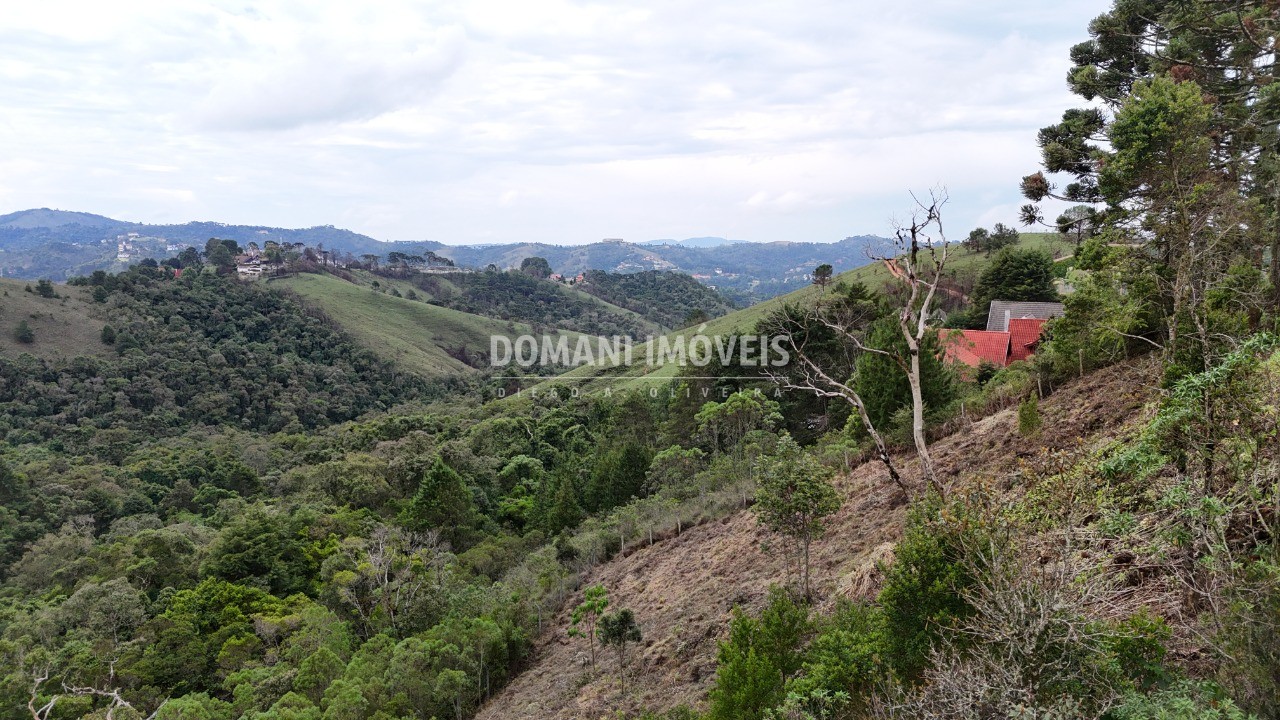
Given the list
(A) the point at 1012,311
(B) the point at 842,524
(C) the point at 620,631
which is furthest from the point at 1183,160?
(A) the point at 1012,311

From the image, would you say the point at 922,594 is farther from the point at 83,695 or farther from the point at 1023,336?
the point at 83,695

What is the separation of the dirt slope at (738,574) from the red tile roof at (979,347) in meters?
11.6

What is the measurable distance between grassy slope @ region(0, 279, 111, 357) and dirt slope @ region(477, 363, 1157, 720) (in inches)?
3195

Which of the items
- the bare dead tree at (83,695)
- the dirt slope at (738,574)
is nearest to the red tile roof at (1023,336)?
the dirt slope at (738,574)

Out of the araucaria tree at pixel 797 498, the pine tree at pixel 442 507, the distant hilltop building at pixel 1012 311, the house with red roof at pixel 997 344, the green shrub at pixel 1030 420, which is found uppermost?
the distant hilltop building at pixel 1012 311

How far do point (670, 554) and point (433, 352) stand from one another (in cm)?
8944

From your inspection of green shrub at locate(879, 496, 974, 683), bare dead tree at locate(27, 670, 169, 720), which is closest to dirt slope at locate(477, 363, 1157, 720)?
green shrub at locate(879, 496, 974, 683)

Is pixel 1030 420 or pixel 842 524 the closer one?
pixel 1030 420

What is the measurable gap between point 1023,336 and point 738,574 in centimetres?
1804

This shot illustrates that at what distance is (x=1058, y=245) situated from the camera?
53.8 m

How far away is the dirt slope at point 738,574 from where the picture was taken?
12.1m

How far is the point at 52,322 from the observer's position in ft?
252

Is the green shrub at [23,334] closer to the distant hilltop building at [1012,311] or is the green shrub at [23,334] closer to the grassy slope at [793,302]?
the grassy slope at [793,302]

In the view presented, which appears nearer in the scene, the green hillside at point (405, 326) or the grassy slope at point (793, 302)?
the grassy slope at point (793, 302)
